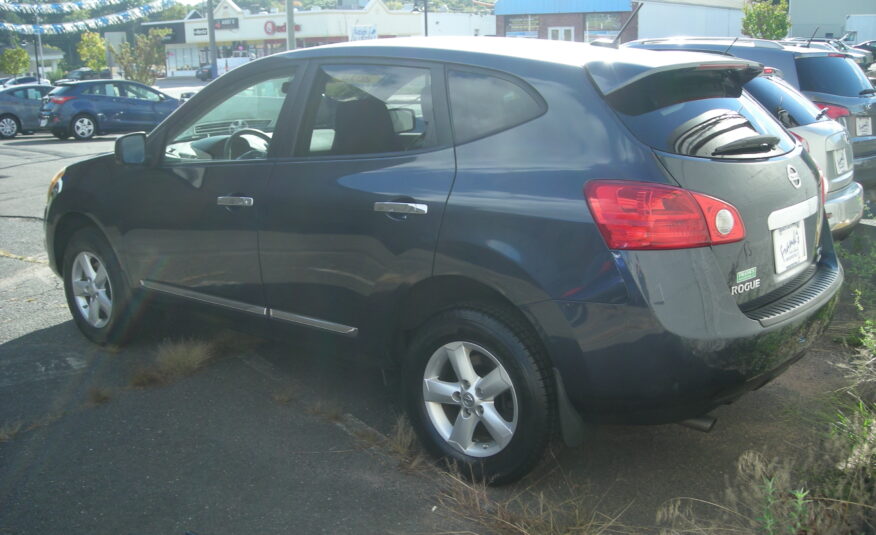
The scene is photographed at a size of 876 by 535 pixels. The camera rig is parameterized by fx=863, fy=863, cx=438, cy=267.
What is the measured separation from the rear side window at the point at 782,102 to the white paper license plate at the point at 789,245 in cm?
285

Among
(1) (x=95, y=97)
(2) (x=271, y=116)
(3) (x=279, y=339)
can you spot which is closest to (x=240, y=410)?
(3) (x=279, y=339)

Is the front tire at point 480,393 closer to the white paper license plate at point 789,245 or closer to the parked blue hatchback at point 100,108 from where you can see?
the white paper license plate at point 789,245

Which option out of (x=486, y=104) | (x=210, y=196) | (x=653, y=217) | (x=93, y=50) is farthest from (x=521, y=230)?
(x=93, y=50)

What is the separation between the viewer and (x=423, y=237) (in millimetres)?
3566

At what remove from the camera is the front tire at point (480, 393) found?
332cm

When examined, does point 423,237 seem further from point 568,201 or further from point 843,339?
point 843,339

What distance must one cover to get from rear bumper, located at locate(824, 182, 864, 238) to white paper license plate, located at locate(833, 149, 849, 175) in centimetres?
14

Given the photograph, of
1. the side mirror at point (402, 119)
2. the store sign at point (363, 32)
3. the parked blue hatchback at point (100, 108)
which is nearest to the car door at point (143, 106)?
the parked blue hatchback at point (100, 108)

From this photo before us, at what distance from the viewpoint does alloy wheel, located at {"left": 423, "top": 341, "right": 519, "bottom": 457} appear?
11.3ft

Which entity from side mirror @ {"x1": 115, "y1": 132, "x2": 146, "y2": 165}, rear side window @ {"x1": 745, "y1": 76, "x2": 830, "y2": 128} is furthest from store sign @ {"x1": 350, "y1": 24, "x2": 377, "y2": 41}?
side mirror @ {"x1": 115, "y1": 132, "x2": 146, "y2": 165}

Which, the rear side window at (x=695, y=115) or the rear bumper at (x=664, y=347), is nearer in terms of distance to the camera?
the rear bumper at (x=664, y=347)

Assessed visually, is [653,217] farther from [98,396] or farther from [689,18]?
[689,18]

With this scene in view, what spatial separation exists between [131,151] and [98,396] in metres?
1.37

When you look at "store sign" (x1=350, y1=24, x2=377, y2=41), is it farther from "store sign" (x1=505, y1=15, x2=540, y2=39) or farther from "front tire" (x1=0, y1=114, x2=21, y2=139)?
"front tire" (x1=0, y1=114, x2=21, y2=139)
